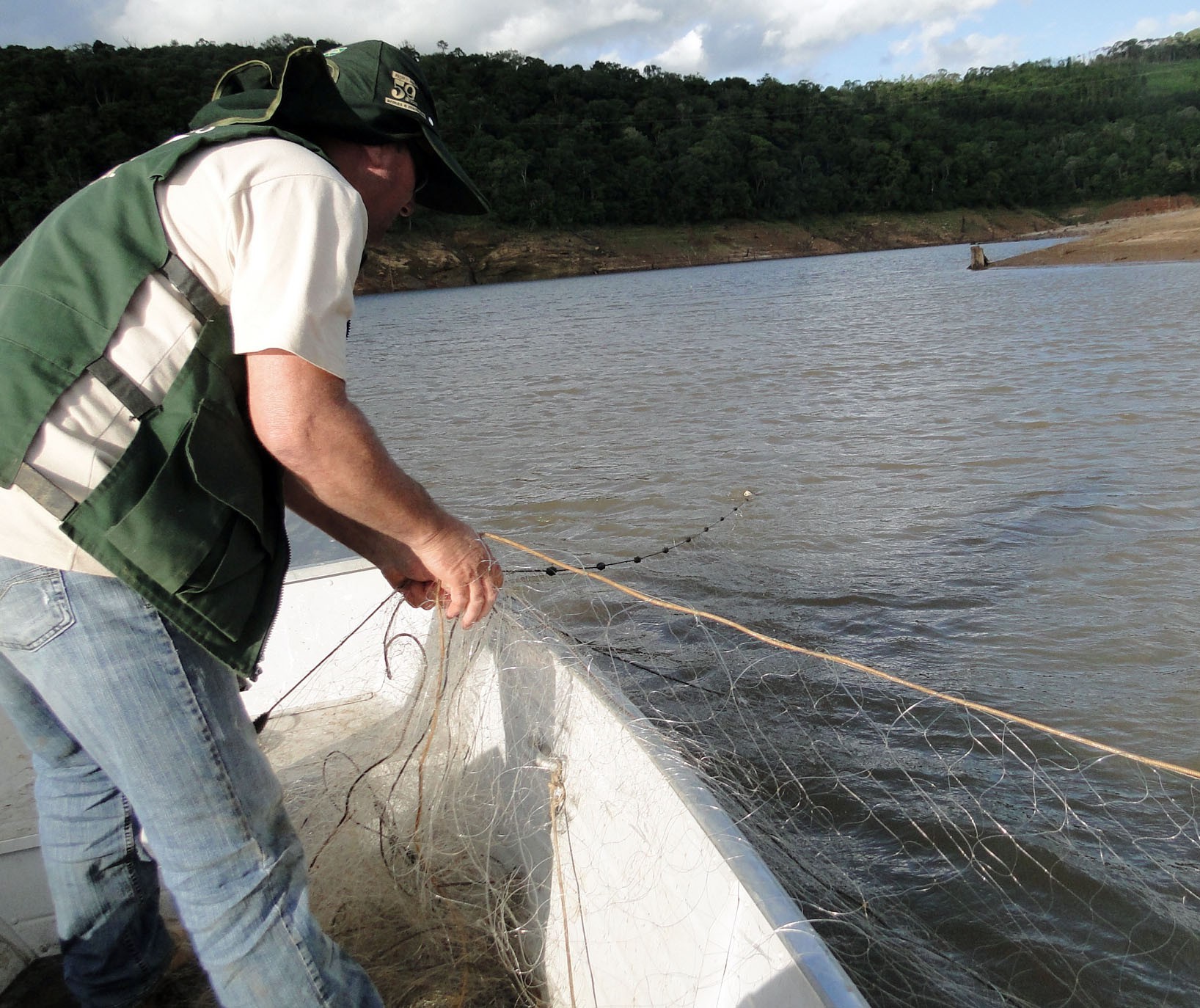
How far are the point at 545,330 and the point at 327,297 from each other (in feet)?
83.4

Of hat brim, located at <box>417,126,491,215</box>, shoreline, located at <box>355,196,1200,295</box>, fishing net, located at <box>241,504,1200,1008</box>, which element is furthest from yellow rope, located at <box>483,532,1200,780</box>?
shoreline, located at <box>355,196,1200,295</box>

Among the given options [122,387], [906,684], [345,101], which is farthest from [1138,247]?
[122,387]

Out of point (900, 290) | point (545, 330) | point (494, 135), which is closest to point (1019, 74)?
point (494, 135)

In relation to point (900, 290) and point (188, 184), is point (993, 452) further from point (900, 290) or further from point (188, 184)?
point (900, 290)

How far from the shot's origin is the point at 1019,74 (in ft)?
455

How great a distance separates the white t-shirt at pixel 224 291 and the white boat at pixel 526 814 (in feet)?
3.95

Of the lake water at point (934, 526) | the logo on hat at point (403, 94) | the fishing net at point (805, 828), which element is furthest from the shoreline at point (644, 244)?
the logo on hat at point (403, 94)

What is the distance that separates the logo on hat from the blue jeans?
1.11m

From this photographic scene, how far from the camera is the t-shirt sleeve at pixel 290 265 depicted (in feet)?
4.65

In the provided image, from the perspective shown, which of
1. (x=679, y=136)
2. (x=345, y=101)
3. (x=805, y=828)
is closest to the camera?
(x=345, y=101)

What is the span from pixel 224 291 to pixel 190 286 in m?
0.05

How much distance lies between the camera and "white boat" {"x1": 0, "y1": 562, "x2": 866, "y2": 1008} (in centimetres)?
170

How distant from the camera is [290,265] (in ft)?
4.69

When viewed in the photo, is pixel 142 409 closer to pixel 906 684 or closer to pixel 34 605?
pixel 34 605
